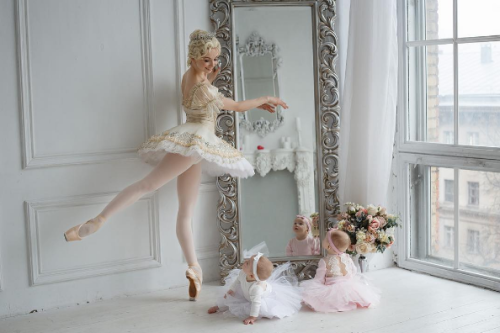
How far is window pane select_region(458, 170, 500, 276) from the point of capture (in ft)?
12.0

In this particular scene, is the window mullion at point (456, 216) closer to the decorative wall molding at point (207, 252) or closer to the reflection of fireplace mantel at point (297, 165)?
the reflection of fireplace mantel at point (297, 165)

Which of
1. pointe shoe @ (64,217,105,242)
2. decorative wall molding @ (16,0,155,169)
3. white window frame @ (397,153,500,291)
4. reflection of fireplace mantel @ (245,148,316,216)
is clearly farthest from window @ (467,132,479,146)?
pointe shoe @ (64,217,105,242)

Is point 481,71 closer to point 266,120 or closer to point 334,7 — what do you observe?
point 334,7

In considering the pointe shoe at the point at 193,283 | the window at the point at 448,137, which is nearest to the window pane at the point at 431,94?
the window at the point at 448,137

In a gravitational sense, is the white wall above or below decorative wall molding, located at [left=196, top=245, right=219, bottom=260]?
above

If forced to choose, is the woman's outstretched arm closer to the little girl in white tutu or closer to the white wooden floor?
the little girl in white tutu

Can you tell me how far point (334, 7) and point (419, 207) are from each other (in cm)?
145

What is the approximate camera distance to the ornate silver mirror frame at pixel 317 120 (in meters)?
3.79

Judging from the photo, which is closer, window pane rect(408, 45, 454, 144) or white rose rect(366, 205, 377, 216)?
white rose rect(366, 205, 377, 216)

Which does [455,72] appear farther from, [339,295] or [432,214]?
[339,295]

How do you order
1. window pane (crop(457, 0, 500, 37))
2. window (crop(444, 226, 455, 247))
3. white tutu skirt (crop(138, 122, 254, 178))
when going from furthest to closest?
window (crop(444, 226, 455, 247)) → window pane (crop(457, 0, 500, 37)) → white tutu skirt (crop(138, 122, 254, 178))

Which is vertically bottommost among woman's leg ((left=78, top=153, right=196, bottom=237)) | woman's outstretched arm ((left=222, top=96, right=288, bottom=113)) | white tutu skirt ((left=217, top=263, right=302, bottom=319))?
white tutu skirt ((left=217, top=263, right=302, bottom=319))

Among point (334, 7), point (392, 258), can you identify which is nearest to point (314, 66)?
point (334, 7)

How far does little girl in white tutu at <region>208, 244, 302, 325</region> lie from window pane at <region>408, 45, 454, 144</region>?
1403 mm
